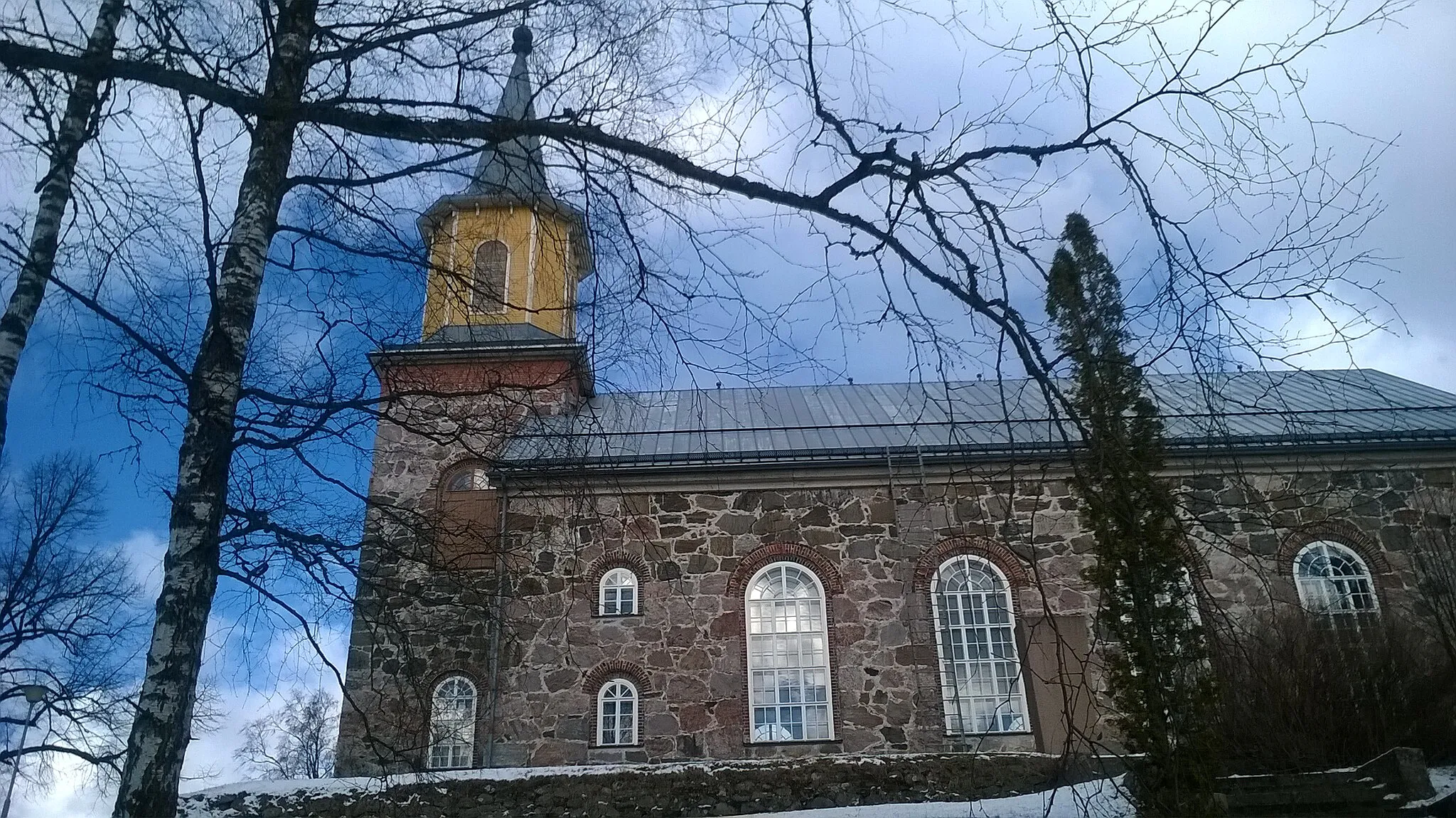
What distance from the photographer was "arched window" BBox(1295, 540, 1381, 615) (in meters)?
13.1

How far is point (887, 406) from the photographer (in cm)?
1683

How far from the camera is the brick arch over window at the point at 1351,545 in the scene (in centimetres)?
1326

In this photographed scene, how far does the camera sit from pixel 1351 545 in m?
13.6

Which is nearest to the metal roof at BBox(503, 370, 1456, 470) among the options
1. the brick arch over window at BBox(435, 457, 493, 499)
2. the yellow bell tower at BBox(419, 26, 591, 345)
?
the yellow bell tower at BBox(419, 26, 591, 345)

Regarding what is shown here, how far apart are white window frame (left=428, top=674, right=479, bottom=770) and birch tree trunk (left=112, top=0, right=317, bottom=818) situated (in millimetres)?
8894

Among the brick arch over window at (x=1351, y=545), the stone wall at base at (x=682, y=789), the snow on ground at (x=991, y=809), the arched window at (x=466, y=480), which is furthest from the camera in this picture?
the arched window at (x=466, y=480)

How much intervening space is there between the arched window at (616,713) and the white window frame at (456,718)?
5.34 feet

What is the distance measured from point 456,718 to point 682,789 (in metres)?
3.95

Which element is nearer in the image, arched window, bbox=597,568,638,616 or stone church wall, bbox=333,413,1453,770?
stone church wall, bbox=333,413,1453,770

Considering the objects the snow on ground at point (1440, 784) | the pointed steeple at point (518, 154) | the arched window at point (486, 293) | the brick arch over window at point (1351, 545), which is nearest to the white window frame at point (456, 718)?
the arched window at point (486, 293)

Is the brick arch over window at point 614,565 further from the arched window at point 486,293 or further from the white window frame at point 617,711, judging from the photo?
the arched window at point 486,293

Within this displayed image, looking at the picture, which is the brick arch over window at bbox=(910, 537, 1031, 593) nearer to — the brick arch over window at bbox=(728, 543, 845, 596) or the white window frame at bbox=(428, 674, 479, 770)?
the brick arch over window at bbox=(728, 543, 845, 596)

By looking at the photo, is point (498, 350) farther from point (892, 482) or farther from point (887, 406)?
point (887, 406)

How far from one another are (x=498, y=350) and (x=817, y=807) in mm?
7422
